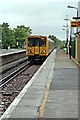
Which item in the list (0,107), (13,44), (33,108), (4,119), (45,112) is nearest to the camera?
(4,119)

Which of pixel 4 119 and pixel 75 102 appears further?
pixel 75 102

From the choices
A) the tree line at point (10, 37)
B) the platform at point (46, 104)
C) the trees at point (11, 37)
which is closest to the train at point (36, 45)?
the platform at point (46, 104)

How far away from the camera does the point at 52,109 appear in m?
9.98

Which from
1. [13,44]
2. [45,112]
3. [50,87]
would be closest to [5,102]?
[50,87]

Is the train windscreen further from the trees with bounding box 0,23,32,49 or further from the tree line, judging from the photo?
the trees with bounding box 0,23,32,49

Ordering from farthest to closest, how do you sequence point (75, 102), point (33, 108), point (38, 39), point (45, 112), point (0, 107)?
point (38, 39)
point (0, 107)
point (75, 102)
point (33, 108)
point (45, 112)

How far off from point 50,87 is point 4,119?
642cm

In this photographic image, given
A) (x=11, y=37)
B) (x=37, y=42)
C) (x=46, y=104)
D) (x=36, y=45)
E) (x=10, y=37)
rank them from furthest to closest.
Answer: (x=11, y=37) < (x=10, y=37) < (x=37, y=42) < (x=36, y=45) < (x=46, y=104)

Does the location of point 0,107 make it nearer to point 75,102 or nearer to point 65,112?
point 75,102

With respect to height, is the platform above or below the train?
below

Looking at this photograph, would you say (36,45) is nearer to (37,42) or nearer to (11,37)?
A: (37,42)

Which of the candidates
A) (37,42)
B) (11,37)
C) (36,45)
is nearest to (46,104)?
(36,45)

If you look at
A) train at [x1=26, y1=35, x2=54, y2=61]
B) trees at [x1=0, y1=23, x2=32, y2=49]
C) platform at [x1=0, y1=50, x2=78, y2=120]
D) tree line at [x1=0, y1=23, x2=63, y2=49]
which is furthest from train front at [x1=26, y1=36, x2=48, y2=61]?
trees at [x1=0, y1=23, x2=32, y2=49]

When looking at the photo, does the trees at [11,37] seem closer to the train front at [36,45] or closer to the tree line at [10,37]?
the tree line at [10,37]
